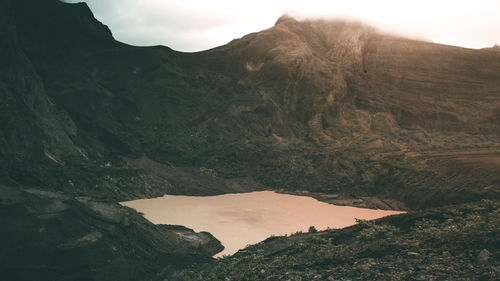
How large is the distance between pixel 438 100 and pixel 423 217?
16.5 meters

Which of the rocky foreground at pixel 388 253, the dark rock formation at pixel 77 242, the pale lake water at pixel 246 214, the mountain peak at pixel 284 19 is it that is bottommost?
the pale lake water at pixel 246 214

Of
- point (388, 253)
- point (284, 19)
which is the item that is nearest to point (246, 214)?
point (388, 253)

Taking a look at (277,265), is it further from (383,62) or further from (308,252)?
(383,62)

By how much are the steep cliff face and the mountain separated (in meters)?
0.08

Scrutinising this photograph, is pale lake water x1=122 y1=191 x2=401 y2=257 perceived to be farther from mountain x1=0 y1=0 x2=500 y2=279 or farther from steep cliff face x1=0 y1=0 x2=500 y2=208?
steep cliff face x1=0 y1=0 x2=500 y2=208

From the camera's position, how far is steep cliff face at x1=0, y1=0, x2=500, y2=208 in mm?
16484

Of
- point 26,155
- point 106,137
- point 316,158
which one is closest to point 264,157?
point 316,158

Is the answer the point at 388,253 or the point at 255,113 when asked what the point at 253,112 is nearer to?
the point at 255,113

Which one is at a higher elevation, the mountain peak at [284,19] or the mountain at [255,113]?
the mountain peak at [284,19]

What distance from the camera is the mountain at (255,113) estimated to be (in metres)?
16.3

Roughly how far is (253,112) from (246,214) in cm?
1086

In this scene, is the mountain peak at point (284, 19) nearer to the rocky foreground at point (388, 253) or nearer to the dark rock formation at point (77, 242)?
the rocky foreground at point (388, 253)

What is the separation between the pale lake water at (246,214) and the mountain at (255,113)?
1165 mm

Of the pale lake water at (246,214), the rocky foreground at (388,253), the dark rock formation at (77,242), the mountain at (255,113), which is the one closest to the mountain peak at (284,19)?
the mountain at (255,113)
